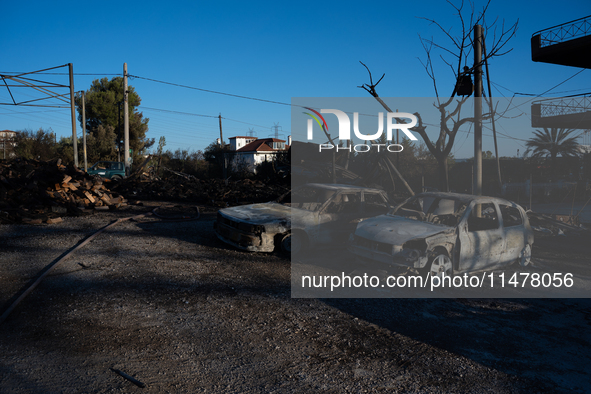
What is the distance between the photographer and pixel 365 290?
611cm

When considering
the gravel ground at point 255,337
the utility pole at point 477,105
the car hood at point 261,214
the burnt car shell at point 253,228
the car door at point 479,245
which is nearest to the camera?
the gravel ground at point 255,337

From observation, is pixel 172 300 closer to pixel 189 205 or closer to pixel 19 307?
pixel 19 307

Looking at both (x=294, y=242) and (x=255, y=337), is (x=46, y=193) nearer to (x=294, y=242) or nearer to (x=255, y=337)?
(x=294, y=242)

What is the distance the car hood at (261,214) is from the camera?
7.80m

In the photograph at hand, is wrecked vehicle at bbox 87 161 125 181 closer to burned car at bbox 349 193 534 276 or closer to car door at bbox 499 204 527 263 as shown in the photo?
burned car at bbox 349 193 534 276

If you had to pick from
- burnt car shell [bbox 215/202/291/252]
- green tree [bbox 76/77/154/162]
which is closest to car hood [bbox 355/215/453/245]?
burnt car shell [bbox 215/202/291/252]

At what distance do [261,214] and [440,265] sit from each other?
3.56m

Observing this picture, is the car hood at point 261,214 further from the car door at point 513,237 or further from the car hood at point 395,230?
the car door at point 513,237

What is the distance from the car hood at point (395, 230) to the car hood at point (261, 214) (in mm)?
1761

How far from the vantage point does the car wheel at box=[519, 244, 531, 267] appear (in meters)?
7.54

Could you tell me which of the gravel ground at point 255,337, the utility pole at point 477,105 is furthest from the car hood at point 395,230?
the utility pole at point 477,105

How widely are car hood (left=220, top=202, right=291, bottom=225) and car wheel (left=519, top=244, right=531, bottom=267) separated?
4.42 meters

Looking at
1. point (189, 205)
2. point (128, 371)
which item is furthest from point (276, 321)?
point (189, 205)

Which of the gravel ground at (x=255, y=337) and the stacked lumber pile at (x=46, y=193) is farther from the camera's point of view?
the stacked lumber pile at (x=46, y=193)
